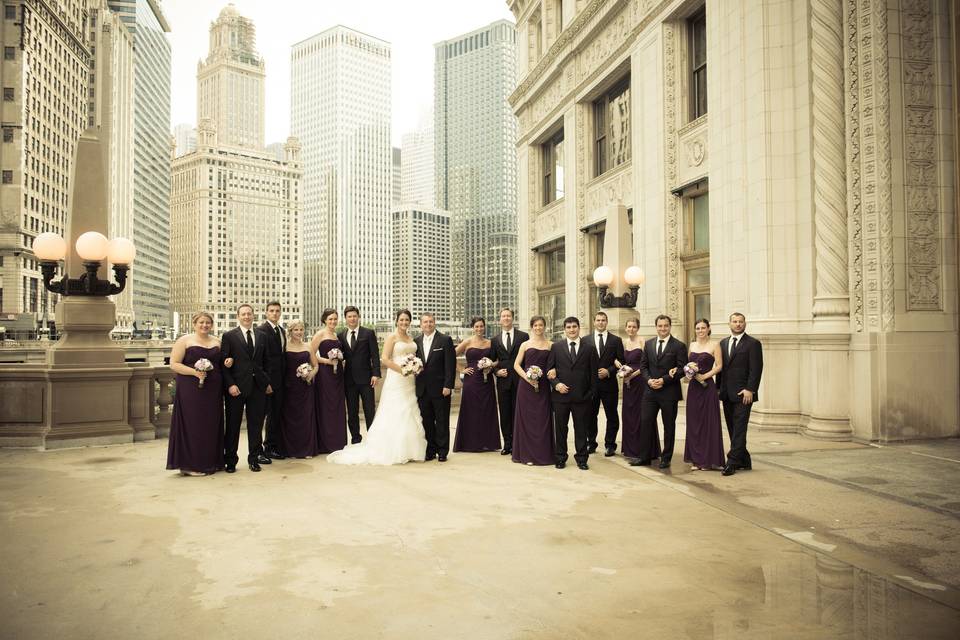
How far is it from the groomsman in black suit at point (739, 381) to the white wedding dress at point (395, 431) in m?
4.25

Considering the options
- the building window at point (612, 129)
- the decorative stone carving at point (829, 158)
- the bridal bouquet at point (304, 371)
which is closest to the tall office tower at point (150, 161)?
the building window at point (612, 129)

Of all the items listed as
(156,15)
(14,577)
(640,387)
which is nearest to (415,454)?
(640,387)

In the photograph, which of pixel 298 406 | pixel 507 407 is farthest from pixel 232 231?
pixel 507 407

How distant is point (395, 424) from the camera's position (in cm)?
977

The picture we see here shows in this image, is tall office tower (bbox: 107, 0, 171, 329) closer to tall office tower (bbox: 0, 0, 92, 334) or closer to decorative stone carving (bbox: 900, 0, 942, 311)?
tall office tower (bbox: 0, 0, 92, 334)

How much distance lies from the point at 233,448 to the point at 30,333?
87.3 metres

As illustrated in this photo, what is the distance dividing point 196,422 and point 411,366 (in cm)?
293

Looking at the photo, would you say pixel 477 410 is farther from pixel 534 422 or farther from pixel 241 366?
pixel 241 366

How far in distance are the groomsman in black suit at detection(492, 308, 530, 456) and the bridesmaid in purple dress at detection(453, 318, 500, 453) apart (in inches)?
6.2

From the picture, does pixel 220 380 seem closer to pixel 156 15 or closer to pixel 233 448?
pixel 233 448

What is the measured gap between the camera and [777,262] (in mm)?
12133

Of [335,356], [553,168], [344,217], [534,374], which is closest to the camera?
[534,374]

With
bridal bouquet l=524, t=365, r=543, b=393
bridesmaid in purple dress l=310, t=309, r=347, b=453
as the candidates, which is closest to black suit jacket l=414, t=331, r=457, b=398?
bridal bouquet l=524, t=365, r=543, b=393

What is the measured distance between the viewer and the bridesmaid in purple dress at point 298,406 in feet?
33.1
